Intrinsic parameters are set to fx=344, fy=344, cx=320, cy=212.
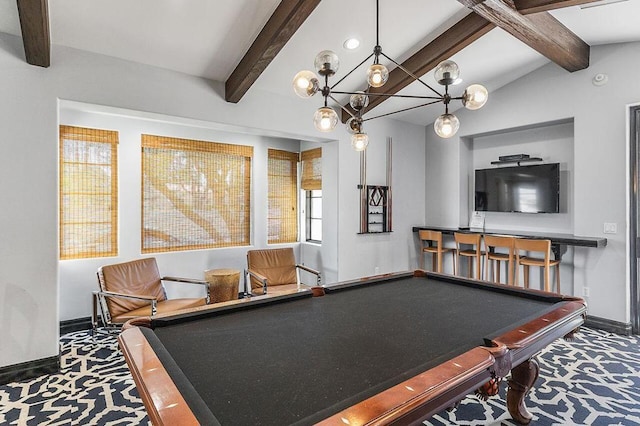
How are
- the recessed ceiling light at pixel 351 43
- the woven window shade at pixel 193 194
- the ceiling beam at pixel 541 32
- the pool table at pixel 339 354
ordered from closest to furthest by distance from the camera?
the pool table at pixel 339 354 < the ceiling beam at pixel 541 32 < the recessed ceiling light at pixel 351 43 < the woven window shade at pixel 193 194

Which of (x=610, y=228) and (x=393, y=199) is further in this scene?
(x=393, y=199)

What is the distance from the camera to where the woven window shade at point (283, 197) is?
579 cm

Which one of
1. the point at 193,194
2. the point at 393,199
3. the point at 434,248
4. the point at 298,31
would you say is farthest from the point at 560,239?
the point at 193,194

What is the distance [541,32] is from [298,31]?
243 cm

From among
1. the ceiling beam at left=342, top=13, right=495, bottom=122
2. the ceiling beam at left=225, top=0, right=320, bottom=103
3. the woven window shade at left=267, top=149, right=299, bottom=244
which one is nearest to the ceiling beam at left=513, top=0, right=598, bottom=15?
the ceiling beam at left=342, top=13, right=495, bottom=122

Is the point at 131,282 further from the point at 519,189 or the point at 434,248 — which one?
the point at 519,189

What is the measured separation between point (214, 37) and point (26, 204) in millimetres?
2197

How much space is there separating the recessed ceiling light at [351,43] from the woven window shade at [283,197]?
247 cm

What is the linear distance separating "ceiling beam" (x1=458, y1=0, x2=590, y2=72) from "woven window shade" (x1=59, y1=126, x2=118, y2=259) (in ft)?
13.8

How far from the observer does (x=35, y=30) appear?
2.53m

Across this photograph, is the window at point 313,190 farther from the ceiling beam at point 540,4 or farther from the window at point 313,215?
the ceiling beam at point 540,4

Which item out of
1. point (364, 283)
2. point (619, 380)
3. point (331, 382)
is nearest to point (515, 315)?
point (364, 283)

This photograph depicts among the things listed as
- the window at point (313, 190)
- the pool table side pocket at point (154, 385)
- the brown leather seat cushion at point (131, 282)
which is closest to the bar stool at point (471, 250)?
the window at point (313, 190)

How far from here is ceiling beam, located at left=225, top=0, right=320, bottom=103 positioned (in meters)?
2.76
